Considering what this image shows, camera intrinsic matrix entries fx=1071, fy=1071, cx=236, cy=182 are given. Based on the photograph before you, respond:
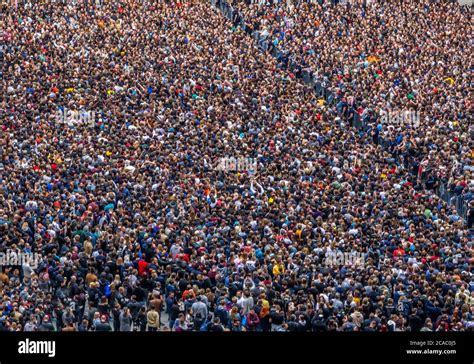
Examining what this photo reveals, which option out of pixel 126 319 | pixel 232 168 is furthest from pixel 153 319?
pixel 232 168

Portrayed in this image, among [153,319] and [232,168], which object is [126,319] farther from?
[232,168]

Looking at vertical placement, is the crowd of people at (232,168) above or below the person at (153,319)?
above

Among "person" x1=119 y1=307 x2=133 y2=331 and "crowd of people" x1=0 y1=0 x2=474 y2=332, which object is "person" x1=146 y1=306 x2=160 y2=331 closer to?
"crowd of people" x1=0 y1=0 x2=474 y2=332

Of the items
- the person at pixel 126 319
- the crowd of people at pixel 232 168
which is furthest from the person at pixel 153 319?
the person at pixel 126 319

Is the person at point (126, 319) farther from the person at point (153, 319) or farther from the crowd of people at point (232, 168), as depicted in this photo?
the person at point (153, 319)

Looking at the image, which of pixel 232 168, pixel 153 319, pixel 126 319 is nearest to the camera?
pixel 126 319

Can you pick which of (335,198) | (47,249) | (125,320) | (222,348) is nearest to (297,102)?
(335,198)

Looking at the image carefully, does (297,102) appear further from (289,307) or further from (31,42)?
(289,307)

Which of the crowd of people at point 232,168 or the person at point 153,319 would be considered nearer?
the person at point 153,319
